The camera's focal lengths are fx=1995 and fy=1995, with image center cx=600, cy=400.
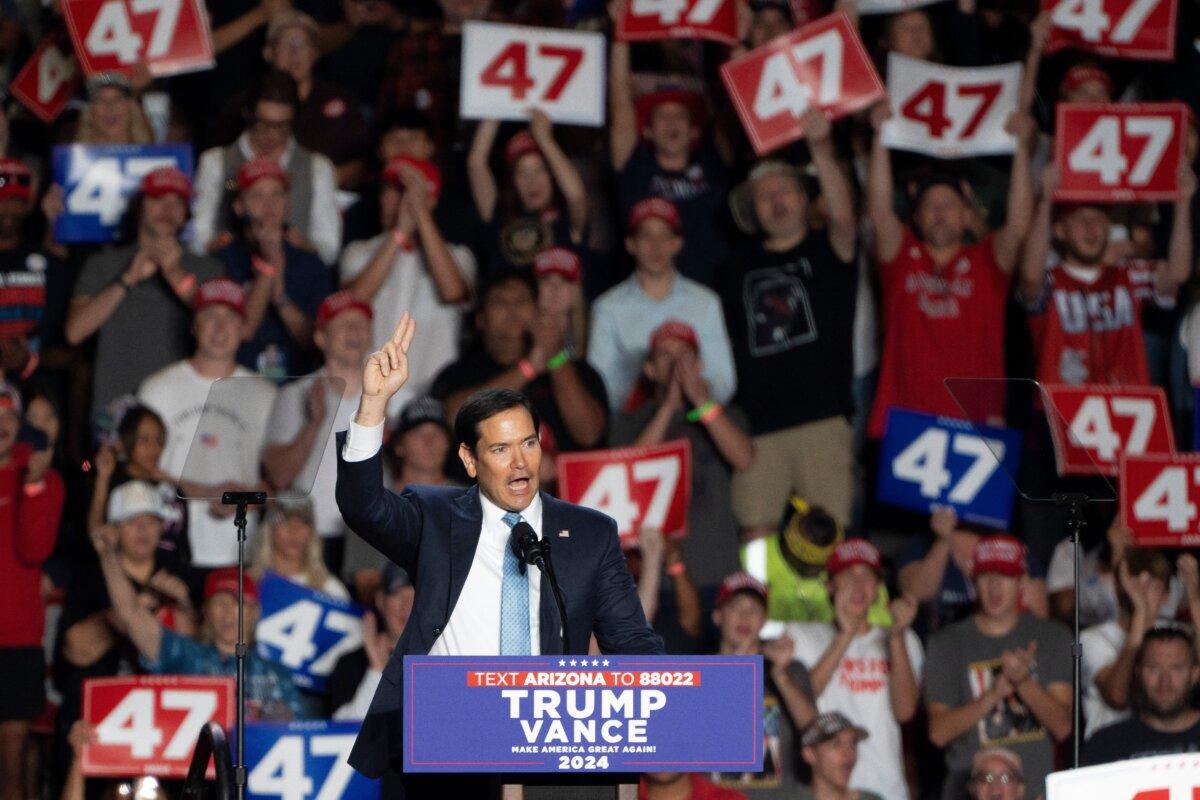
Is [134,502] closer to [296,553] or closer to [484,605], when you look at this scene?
[296,553]

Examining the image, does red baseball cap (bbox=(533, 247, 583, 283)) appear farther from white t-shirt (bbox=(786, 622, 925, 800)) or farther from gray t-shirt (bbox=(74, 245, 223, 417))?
white t-shirt (bbox=(786, 622, 925, 800))

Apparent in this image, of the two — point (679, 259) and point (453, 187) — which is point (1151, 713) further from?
point (453, 187)

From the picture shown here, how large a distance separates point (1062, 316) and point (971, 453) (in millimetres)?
900

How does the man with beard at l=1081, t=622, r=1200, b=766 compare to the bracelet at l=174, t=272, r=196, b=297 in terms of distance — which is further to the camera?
the bracelet at l=174, t=272, r=196, b=297

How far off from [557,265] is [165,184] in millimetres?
1575

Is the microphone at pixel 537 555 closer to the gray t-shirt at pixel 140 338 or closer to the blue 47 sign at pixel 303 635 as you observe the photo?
the blue 47 sign at pixel 303 635

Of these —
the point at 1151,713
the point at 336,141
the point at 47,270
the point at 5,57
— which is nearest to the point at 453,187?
the point at 336,141

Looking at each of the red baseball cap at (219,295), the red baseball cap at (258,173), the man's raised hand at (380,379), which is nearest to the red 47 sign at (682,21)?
the red baseball cap at (258,173)

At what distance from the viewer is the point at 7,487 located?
7223 mm

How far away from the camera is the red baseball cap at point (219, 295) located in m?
7.57

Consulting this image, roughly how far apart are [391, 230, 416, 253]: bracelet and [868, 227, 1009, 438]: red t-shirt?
1.91 meters

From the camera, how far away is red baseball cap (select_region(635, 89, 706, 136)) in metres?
8.38

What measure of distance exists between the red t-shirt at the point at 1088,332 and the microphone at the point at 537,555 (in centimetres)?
461

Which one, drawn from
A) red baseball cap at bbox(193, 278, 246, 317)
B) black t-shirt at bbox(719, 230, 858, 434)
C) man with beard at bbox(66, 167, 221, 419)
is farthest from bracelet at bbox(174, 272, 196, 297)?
black t-shirt at bbox(719, 230, 858, 434)
